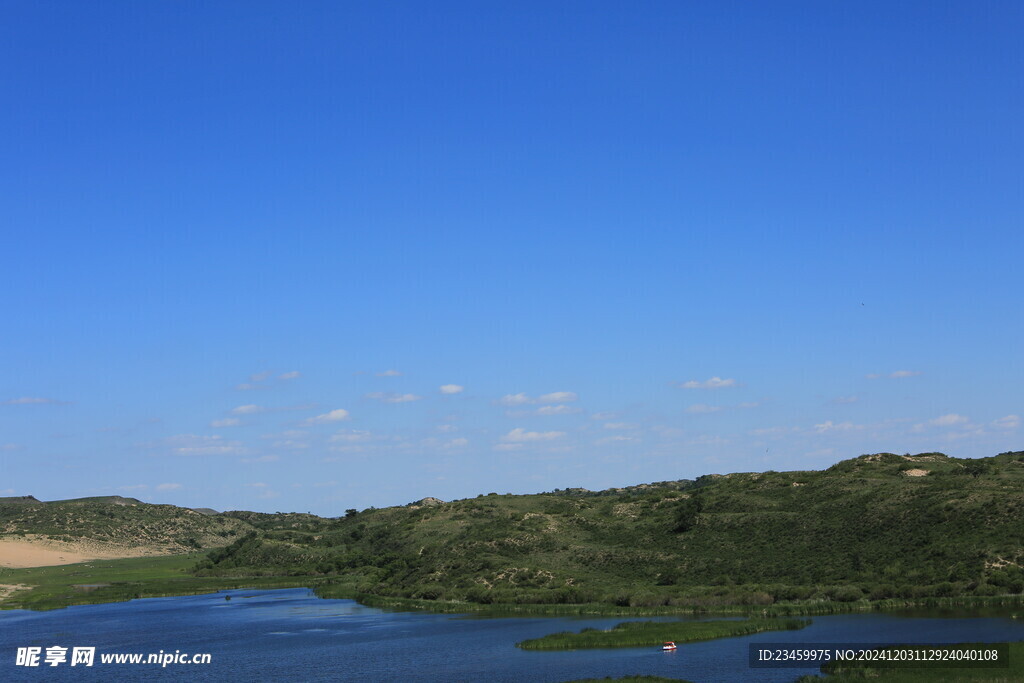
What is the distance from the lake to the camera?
5822 cm

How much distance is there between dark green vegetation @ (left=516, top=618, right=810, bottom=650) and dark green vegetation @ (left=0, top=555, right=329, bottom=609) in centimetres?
7413

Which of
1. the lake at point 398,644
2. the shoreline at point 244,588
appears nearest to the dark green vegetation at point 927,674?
the lake at point 398,644

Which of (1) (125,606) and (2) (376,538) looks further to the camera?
(2) (376,538)

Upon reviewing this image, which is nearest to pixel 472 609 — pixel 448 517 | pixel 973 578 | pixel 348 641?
pixel 348 641

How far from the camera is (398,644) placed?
238ft

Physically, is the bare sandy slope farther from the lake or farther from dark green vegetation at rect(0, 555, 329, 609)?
the lake

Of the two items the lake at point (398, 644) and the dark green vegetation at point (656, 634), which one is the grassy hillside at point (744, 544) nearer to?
the lake at point (398, 644)

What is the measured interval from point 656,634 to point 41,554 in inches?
6331

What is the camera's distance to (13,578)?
151 meters

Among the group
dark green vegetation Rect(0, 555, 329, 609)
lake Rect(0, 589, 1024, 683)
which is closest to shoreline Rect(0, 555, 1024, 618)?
dark green vegetation Rect(0, 555, 329, 609)

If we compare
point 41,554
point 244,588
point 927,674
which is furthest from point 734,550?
point 41,554

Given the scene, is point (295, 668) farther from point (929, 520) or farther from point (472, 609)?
point (929, 520)

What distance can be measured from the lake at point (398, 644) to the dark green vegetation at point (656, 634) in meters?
1.61

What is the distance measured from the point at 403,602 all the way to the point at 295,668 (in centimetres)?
4029
